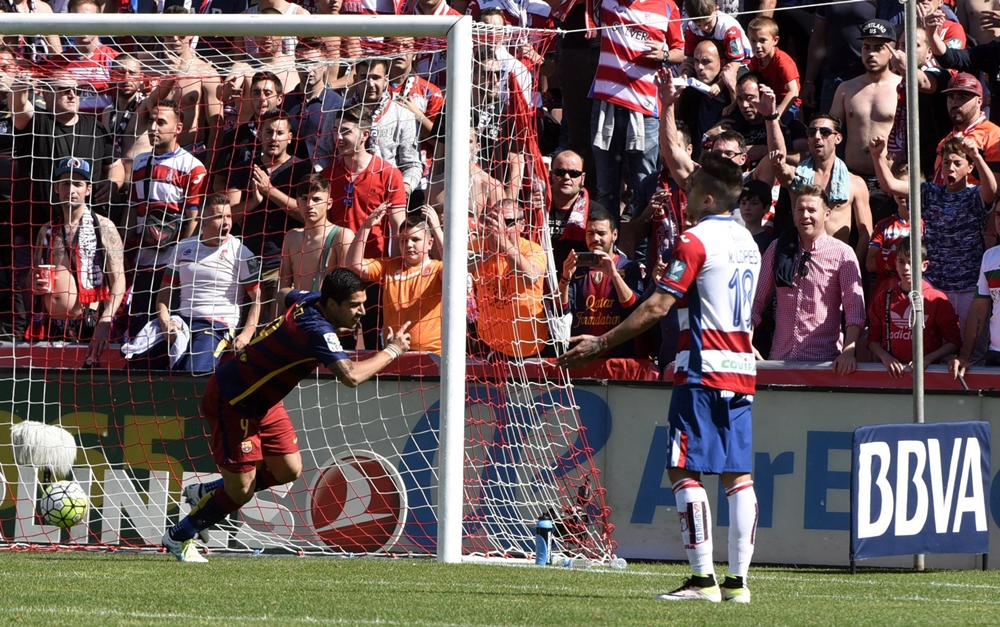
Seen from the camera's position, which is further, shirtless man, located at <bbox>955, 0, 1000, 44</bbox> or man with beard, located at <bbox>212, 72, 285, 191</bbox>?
shirtless man, located at <bbox>955, 0, 1000, 44</bbox>

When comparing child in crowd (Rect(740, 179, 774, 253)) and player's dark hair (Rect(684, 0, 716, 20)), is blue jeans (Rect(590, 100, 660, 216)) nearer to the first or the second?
player's dark hair (Rect(684, 0, 716, 20))

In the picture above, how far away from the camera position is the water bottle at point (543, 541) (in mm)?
8094

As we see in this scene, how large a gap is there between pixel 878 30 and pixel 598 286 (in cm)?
317

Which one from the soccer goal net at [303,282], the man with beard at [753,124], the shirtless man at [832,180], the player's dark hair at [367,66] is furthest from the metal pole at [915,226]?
the player's dark hair at [367,66]

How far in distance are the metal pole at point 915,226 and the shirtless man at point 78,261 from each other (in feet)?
19.6

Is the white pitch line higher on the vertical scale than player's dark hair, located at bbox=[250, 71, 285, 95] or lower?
lower

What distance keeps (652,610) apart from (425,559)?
3.11 m

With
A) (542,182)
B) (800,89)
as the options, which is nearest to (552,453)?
(542,182)

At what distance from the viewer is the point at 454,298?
7.87m

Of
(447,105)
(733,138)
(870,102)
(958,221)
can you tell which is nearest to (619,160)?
(733,138)

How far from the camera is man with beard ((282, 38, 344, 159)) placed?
35.5 ft

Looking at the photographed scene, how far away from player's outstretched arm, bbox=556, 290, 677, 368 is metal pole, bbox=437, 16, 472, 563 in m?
1.75

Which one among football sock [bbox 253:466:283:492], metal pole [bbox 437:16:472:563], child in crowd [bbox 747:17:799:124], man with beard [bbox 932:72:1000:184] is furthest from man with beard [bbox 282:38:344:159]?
man with beard [bbox 932:72:1000:184]

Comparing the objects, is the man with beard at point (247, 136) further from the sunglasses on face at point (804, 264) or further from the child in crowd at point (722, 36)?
the sunglasses on face at point (804, 264)
